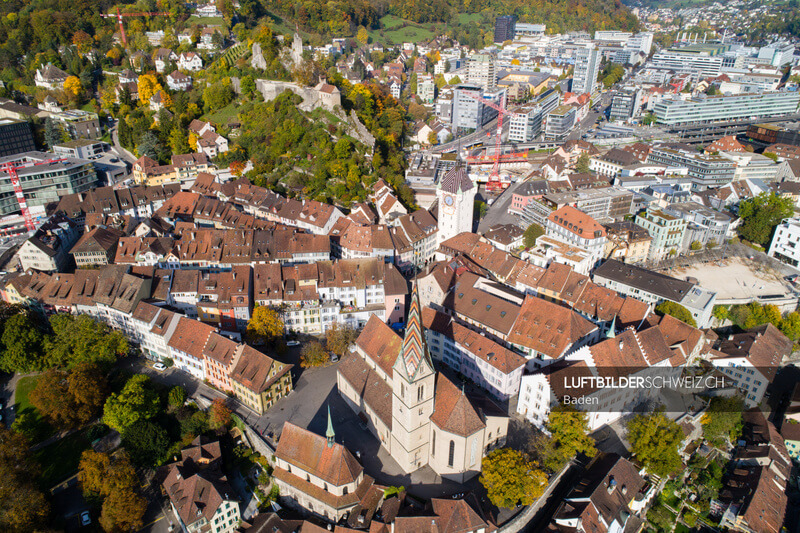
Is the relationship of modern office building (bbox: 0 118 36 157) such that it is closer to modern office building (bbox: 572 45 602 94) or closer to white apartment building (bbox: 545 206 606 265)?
white apartment building (bbox: 545 206 606 265)

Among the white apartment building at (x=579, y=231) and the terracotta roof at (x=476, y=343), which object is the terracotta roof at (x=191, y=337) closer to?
the terracotta roof at (x=476, y=343)

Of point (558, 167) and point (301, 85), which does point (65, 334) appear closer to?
point (301, 85)

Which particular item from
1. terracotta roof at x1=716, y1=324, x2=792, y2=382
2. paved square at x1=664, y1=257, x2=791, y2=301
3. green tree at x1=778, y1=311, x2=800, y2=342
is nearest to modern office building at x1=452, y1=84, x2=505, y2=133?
paved square at x1=664, y1=257, x2=791, y2=301

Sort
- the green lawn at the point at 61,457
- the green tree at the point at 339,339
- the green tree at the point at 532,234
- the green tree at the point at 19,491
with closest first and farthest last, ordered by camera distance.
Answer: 1. the green tree at the point at 19,491
2. the green lawn at the point at 61,457
3. the green tree at the point at 339,339
4. the green tree at the point at 532,234

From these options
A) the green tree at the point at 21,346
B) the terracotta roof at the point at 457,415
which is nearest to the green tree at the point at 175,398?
the green tree at the point at 21,346

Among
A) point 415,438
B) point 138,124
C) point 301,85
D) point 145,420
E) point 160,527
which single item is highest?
point 301,85

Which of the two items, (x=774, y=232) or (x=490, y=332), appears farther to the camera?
(x=774, y=232)

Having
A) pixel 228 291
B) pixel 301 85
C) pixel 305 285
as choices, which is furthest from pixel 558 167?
pixel 228 291
